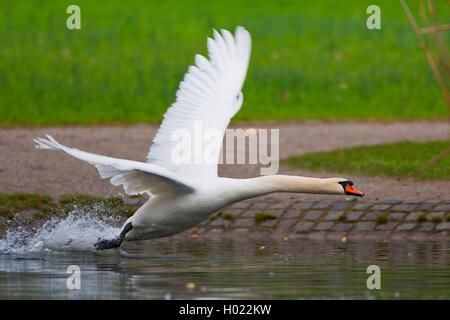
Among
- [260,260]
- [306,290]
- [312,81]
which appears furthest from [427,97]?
[306,290]

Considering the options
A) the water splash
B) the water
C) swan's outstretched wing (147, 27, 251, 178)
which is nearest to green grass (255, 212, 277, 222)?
the water

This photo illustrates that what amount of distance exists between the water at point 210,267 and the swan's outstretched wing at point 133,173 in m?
0.59

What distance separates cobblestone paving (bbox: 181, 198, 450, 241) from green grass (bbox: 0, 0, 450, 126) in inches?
256

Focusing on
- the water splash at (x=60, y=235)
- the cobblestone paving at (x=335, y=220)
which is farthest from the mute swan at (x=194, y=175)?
the cobblestone paving at (x=335, y=220)

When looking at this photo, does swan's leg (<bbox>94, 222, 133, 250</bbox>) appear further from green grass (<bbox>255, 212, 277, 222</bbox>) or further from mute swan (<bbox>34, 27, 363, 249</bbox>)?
green grass (<bbox>255, 212, 277, 222</bbox>)

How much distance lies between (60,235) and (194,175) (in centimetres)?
141

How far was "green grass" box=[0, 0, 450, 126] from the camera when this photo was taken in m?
17.2

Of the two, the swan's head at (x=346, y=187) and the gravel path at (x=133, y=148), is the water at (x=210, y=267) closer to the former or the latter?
the swan's head at (x=346, y=187)

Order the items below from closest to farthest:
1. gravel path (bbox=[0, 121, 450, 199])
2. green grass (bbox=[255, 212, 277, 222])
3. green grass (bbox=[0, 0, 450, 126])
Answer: green grass (bbox=[255, 212, 277, 222]) < gravel path (bbox=[0, 121, 450, 199]) < green grass (bbox=[0, 0, 450, 126])

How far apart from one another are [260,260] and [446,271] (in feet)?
5.07

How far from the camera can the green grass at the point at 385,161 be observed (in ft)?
39.4

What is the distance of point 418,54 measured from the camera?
69.2ft

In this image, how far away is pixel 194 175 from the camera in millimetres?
8352

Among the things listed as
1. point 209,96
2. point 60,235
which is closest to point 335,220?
point 209,96
